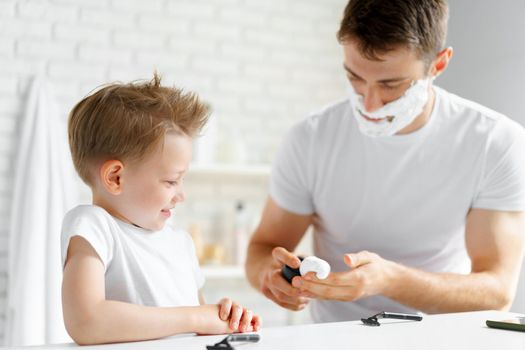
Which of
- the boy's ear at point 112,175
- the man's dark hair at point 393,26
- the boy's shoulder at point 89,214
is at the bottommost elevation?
the boy's shoulder at point 89,214

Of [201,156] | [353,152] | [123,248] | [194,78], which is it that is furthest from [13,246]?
[123,248]

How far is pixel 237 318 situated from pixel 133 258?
21cm

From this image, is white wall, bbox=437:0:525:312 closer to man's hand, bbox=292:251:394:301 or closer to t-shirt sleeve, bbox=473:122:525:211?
t-shirt sleeve, bbox=473:122:525:211

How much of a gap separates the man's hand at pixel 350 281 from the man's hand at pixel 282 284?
0.15 feet

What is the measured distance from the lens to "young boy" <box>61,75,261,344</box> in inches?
43.4

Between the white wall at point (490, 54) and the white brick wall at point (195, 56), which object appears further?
the white brick wall at point (195, 56)

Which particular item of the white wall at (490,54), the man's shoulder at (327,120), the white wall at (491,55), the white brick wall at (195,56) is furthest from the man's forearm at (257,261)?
the white brick wall at (195,56)

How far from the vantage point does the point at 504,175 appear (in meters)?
1.72

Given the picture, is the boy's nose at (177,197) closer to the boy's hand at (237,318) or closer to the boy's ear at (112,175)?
the boy's ear at (112,175)

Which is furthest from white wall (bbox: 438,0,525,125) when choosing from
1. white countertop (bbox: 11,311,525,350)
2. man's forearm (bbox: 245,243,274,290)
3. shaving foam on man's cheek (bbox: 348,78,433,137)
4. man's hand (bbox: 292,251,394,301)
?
white countertop (bbox: 11,311,525,350)

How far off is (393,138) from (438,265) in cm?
36

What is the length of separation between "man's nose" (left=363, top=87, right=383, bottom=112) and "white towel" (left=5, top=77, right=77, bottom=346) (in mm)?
1616

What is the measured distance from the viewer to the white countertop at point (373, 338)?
967mm

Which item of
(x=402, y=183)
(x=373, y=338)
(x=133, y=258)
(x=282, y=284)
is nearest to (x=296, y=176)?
(x=402, y=183)
